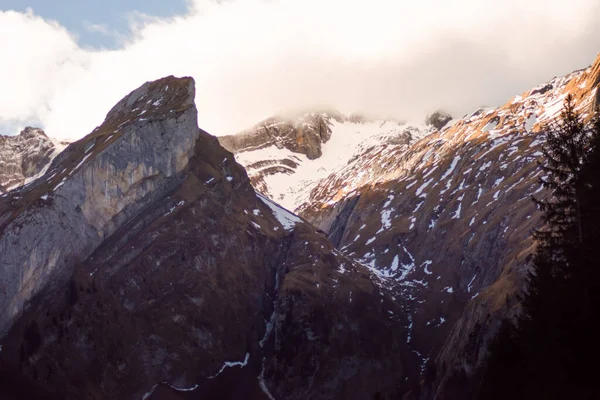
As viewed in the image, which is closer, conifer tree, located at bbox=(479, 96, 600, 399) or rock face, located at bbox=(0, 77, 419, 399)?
conifer tree, located at bbox=(479, 96, 600, 399)

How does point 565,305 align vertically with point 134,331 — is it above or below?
below

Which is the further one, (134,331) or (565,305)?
(134,331)

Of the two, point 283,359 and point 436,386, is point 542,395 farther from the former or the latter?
point 283,359

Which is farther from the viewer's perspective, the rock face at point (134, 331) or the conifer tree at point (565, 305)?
the rock face at point (134, 331)

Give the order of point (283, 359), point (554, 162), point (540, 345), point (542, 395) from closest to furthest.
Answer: point (542, 395) → point (540, 345) → point (554, 162) → point (283, 359)

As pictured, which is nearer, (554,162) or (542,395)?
(542,395)

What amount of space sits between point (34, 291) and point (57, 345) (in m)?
16.3

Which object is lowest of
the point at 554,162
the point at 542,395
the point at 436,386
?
the point at 542,395

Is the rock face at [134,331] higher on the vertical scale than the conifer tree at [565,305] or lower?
higher

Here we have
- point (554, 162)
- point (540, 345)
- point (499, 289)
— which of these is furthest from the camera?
point (499, 289)

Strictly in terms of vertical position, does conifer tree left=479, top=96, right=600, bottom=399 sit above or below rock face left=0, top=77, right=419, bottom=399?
below

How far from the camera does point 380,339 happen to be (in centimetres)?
19662

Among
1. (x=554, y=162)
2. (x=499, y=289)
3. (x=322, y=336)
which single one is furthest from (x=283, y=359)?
(x=554, y=162)

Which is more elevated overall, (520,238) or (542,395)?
(520,238)
